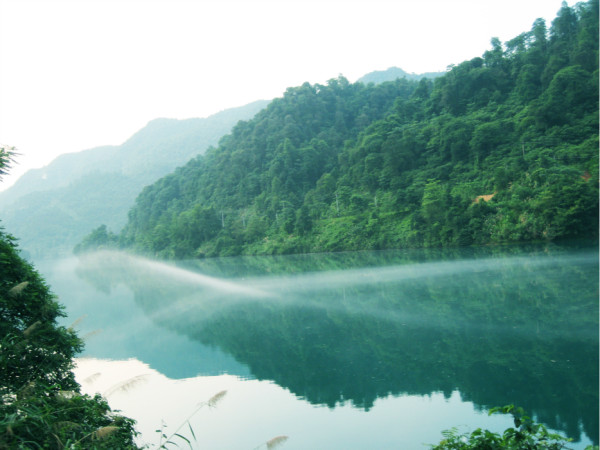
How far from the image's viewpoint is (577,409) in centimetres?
604

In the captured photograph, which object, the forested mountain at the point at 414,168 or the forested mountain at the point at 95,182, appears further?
the forested mountain at the point at 95,182

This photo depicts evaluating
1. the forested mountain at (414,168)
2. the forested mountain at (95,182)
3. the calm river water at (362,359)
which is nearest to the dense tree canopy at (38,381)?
the calm river water at (362,359)

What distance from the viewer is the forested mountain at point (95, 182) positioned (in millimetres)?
91250

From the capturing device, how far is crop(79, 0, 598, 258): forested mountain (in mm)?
30438

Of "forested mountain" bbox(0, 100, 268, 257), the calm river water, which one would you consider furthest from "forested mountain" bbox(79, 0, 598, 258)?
"forested mountain" bbox(0, 100, 268, 257)

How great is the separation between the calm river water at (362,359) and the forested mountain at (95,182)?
3108 inches

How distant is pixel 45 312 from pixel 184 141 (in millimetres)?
131199

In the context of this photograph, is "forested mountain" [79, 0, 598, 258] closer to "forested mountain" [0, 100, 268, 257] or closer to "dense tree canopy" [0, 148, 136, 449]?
"forested mountain" [0, 100, 268, 257]

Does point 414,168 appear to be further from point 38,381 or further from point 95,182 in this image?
point 95,182

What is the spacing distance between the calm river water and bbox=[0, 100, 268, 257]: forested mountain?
78.9m

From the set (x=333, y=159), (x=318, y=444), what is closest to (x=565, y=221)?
(x=318, y=444)

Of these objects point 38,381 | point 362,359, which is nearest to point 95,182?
point 362,359

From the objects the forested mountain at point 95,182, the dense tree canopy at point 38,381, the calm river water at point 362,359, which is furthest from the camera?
the forested mountain at point 95,182

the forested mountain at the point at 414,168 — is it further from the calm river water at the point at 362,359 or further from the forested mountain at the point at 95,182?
the forested mountain at the point at 95,182
